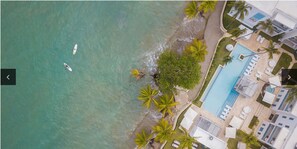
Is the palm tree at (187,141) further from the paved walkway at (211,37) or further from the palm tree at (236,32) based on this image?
the palm tree at (236,32)

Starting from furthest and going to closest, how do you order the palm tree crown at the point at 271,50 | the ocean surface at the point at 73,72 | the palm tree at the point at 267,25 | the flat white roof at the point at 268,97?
the flat white roof at the point at 268,97
the ocean surface at the point at 73,72
the palm tree crown at the point at 271,50
the palm tree at the point at 267,25

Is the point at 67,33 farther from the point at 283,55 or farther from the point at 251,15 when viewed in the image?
the point at 283,55

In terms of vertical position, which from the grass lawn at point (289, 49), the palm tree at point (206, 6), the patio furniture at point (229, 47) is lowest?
the patio furniture at point (229, 47)

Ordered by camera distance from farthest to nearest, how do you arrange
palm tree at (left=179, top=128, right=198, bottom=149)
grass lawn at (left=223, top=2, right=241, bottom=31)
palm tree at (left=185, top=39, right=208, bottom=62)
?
grass lawn at (left=223, top=2, right=241, bottom=31)
palm tree at (left=185, top=39, right=208, bottom=62)
palm tree at (left=179, top=128, right=198, bottom=149)

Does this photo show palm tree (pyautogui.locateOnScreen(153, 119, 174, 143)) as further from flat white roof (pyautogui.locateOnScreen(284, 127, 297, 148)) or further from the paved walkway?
flat white roof (pyautogui.locateOnScreen(284, 127, 297, 148))

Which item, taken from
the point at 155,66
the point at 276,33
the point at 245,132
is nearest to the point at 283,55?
the point at 276,33

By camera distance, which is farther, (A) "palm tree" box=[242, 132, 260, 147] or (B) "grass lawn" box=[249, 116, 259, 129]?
(B) "grass lawn" box=[249, 116, 259, 129]

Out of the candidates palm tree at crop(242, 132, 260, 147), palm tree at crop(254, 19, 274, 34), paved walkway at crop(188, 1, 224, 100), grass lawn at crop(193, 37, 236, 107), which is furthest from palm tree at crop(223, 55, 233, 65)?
palm tree at crop(242, 132, 260, 147)

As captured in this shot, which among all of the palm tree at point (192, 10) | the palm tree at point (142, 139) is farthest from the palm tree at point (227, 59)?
the palm tree at point (142, 139)
